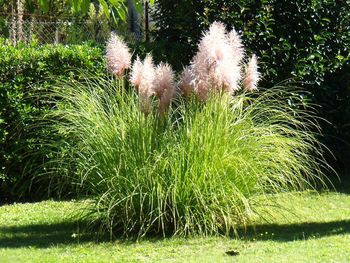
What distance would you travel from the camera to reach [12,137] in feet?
31.2

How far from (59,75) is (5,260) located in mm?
3600

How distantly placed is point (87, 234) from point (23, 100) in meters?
2.71

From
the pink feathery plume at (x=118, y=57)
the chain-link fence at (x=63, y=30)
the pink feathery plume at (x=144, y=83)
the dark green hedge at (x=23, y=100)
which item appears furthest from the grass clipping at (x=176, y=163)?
the chain-link fence at (x=63, y=30)

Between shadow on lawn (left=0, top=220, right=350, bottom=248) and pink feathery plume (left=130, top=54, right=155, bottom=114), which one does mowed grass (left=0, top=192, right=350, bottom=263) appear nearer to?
shadow on lawn (left=0, top=220, right=350, bottom=248)

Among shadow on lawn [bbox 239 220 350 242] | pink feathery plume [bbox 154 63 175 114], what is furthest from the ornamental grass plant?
shadow on lawn [bbox 239 220 350 242]

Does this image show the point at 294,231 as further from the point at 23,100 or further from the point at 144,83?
the point at 23,100

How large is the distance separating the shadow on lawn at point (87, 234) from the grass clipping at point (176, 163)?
0.20m

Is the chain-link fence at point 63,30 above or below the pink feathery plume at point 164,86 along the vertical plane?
above

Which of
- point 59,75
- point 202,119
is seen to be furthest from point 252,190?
point 59,75

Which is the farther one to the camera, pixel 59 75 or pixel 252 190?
pixel 59 75

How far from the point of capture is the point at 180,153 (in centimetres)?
734

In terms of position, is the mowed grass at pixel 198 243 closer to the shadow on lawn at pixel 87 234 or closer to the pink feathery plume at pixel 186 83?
the shadow on lawn at pixel 87 234

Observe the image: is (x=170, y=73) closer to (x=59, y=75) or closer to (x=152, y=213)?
(x=152, y=213)

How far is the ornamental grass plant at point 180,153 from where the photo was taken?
7.30 metres
